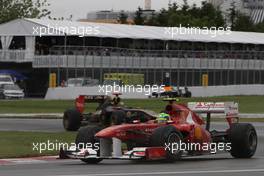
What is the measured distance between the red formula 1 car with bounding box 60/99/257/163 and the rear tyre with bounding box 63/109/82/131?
453 inches

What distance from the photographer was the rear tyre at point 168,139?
59.9 ft

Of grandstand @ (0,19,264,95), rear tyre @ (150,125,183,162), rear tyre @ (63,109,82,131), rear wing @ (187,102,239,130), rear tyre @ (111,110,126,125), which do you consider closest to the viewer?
rear tyre @ (150,125,183,162)

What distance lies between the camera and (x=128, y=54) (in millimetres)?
76812

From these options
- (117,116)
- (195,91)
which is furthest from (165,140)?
(195,91)

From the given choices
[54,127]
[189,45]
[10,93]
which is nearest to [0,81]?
A: [10,93]

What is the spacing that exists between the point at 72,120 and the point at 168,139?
13893 millimetres

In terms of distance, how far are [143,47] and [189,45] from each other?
712 cm

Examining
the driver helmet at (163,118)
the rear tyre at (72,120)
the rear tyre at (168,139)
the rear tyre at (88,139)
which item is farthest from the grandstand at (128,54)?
the rear tyre at (168,139)

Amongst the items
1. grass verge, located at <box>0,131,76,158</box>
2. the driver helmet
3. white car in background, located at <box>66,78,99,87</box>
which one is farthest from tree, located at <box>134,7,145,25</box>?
the driver helmet

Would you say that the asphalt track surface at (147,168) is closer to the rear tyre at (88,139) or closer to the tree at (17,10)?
the rear tyre at (88,139)

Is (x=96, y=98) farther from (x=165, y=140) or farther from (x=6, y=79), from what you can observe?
(x=6, y=79)
